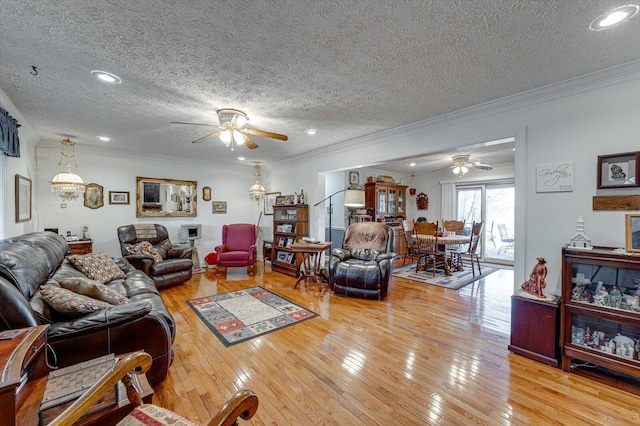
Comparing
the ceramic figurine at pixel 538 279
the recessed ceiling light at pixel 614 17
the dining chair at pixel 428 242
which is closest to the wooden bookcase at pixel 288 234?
the dining chair at pixel 428 242

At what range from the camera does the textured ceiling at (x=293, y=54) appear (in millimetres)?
1554

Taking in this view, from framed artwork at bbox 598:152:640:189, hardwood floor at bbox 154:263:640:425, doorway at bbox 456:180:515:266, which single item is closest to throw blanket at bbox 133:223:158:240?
hardwood floor at bbox 154:263:640:425

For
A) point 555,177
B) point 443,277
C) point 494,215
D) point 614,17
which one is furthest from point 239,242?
point 494,215

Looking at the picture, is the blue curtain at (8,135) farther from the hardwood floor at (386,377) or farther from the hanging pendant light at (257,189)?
the hanging pendant light at (257,189)

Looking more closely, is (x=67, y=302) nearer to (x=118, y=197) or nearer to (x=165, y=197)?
(x=118, y=197)

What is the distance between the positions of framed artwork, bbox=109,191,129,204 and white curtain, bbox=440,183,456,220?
24.3 ft

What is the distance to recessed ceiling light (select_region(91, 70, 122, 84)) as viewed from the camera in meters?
2.24

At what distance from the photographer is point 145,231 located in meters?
4.97

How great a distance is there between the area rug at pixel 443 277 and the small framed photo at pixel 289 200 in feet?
8.35

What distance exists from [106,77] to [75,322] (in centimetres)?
198

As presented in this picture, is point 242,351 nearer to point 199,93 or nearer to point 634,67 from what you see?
point 199,93

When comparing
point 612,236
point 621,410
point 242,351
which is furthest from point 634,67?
point 242,351

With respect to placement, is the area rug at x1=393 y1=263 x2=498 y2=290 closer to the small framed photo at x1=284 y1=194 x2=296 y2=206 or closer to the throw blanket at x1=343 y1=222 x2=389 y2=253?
the throw blanket at x1=343 y1=222 x2=389 y2=253

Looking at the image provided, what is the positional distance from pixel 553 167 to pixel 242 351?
3347 mm
